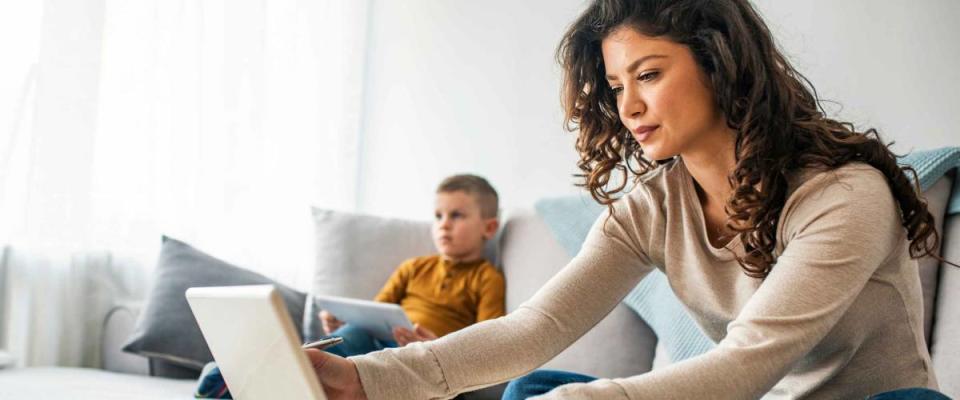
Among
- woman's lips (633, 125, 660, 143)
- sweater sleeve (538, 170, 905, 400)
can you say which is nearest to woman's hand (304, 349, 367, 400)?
sweater sleeve (538, 170, 905, 400)

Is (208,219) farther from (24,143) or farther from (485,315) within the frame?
(485,315)

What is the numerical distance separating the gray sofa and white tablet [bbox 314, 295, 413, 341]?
0.25 m

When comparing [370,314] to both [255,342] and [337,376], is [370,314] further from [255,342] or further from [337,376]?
[255,342]

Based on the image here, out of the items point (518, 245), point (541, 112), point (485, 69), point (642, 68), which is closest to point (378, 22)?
point (485, 69)

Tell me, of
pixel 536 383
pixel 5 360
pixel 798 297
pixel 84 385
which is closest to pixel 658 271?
pixel 536 383

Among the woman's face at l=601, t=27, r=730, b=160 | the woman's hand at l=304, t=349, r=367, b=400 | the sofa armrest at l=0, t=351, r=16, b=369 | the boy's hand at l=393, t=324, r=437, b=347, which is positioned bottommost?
the sofa armrest at l=0, t=351, r=16, b=369

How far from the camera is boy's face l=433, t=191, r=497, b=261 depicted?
242cm

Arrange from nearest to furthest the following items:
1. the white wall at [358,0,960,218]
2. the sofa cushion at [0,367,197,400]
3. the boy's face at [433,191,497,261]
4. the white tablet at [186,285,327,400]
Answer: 1. the white tablet at [186,285,327,400]
2. the sofa cushion at [0,367,197,400]
3. the white wall at [358,0,960,218]
4. the boy's face at [433,191,497,261]

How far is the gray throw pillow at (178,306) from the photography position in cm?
229

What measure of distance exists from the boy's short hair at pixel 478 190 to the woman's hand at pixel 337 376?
1447 mm

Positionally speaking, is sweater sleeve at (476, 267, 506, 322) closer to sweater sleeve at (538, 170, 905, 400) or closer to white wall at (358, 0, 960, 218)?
white wall at (358, 0, 960, 218)

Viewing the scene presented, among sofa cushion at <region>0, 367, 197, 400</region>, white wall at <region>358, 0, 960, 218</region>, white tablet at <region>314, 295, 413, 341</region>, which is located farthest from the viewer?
white wall at <region>358, 0, 960, 218</region>

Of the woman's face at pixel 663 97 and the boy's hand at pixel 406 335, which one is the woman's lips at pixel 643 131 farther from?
the boy's hand at pixel 406 335

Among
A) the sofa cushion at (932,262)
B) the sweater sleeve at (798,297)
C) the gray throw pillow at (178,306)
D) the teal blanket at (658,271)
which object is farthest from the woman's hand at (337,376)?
the gray throw pillow at (178,306)
